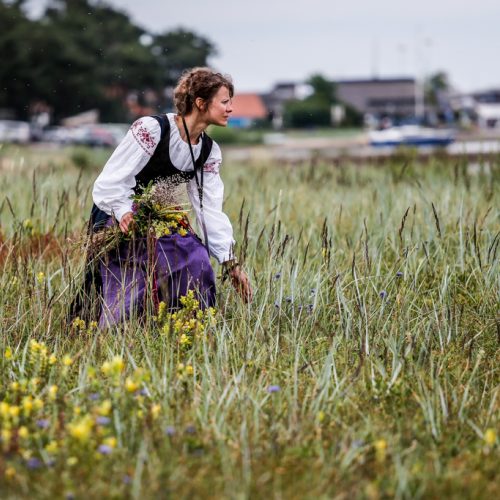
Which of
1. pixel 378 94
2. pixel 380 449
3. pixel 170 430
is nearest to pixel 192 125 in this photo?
pixel 170 430

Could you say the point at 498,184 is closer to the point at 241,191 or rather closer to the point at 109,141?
the point at 241,191

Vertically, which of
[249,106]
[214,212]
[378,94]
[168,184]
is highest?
[378,94]

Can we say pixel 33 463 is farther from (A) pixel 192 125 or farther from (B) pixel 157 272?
(A) pixel 192 125

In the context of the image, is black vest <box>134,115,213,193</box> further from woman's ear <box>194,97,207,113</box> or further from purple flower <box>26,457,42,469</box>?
purple flower <box>26,457,42,469</box>

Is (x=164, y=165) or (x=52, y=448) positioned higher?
(x=164, y=165)

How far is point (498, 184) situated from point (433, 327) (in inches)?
126

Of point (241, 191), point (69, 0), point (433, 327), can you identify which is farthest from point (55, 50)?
point (433, 327)

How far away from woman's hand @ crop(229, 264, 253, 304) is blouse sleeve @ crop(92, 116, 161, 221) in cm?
51

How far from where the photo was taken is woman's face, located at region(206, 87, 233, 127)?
3594 mm

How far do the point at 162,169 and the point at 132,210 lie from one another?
23 cm

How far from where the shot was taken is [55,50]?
46.8 meters

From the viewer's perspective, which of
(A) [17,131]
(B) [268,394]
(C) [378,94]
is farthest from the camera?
(C) [378,94]

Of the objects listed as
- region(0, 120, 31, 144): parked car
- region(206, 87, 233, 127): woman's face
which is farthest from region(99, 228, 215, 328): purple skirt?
region(0, 120, 31, 144): parked car

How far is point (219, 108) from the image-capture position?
3592 mm
